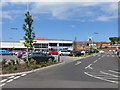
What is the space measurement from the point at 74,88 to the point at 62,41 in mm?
104690

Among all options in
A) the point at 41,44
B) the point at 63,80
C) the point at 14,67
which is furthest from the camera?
the point at 41,44

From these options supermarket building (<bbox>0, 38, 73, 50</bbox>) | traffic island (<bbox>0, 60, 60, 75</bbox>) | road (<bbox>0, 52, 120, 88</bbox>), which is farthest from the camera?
supermarket building (<bbox>0, 38, 73, 50</bbox>)

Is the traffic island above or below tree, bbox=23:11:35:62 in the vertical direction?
below

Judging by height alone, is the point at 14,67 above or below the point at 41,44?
below

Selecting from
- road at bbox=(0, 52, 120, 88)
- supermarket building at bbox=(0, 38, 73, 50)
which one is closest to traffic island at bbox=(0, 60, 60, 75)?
road at bbox=(0, 52, 120, 88)

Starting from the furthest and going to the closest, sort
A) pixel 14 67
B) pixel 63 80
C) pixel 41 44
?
pixel 41 44, pixel 14 67, pixel 63 80

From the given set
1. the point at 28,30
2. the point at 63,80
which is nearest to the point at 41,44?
the point at 28,30

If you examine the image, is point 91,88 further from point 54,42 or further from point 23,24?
point 54,42

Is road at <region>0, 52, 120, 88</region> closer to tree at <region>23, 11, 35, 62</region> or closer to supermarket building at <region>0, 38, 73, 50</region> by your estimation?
tree at <region>23, 11, 35, 62</region>

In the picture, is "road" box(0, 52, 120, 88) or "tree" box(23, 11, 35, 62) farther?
"tree" box(23, 11, 35, 62)

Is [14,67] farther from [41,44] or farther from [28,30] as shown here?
[41,44]

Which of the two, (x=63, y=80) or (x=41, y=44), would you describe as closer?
(x=63, y=80)

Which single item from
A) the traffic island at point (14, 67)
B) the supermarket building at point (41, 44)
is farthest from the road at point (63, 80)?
the supermarket building at point (41, 44)

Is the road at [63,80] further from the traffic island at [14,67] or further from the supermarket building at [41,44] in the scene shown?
the supermarket building at [41,44]
